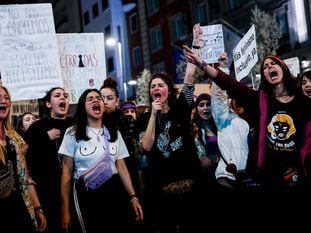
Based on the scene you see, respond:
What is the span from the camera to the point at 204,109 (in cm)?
594

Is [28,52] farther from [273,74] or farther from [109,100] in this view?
[273,74]

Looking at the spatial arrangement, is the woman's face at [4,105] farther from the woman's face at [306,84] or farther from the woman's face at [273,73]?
the woman's face at [306,84]

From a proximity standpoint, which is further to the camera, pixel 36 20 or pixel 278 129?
pixel 36 20

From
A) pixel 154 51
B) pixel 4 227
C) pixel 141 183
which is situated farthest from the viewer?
pixel 154 51

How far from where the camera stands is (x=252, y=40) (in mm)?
6453

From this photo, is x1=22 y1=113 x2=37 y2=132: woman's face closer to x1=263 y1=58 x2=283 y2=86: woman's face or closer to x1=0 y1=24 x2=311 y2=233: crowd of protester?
x1=0 y1=24 x2=311 y2=233: crowd of protester

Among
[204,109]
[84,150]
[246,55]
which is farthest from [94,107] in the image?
[246,55]

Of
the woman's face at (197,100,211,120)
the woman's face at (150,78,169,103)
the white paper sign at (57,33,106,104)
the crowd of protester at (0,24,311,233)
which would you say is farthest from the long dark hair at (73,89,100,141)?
the white paper sign at (57,33,106,104)

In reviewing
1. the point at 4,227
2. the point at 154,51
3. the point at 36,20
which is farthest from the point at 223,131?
the point at 154,51

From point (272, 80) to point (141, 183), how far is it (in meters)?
2.35

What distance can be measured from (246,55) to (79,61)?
7.10 ft

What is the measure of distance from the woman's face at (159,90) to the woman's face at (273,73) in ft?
3.21

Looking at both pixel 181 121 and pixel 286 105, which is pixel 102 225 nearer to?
pixel 181 121

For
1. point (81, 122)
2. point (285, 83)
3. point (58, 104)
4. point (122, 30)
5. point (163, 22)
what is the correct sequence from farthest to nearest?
1. point (122, 30)
2. point (163, 22)
3. point (58, 104)
4. point (81, 122)
5. point (285, 83)
